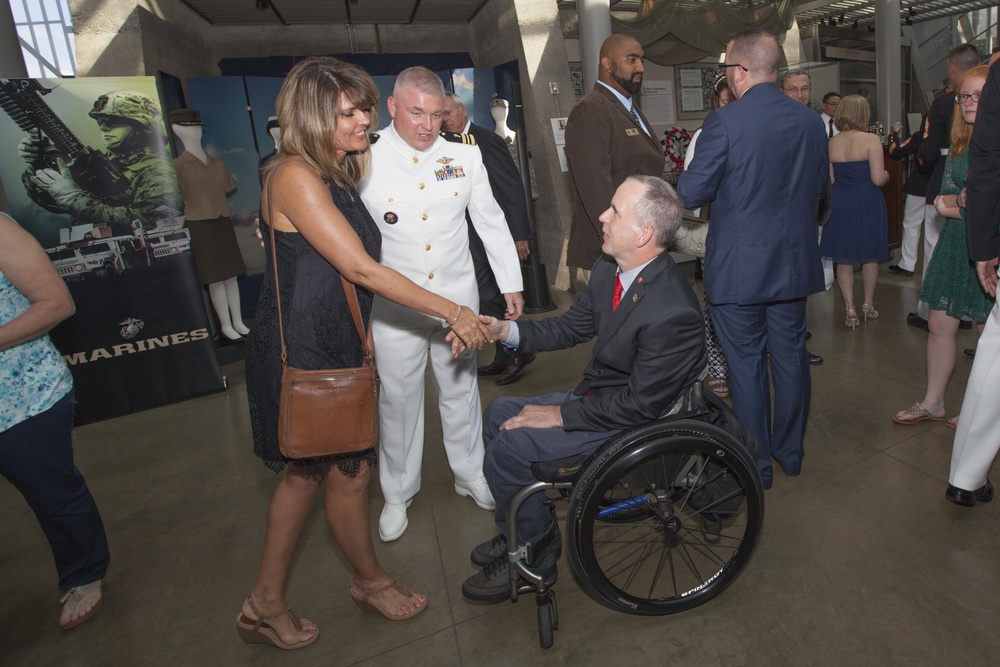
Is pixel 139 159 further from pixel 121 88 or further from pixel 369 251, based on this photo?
pixel 369 251

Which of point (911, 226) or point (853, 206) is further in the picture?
point (911, 226)

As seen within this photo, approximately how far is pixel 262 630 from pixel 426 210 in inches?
55.0

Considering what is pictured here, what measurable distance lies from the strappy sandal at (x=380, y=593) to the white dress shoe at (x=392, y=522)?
1.19ft

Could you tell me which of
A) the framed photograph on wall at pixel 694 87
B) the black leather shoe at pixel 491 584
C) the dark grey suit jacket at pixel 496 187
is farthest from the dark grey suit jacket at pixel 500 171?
the framed photograph on wall at pixel 694 87

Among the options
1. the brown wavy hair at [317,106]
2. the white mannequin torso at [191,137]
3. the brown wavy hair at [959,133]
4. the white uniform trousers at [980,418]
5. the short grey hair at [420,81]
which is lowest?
the white uniform trousers at [980,418]

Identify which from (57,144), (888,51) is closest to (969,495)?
(57,144)

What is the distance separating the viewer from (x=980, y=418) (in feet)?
6.50

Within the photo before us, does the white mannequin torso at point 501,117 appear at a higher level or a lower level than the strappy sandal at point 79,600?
higher

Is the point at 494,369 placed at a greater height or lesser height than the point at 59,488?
lesser

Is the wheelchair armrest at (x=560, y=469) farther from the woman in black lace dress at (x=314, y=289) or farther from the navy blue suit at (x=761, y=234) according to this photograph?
the navy blue suit at (x=761, y=234)

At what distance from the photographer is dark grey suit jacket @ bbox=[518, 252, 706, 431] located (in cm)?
160

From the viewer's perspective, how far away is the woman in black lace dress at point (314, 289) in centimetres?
149

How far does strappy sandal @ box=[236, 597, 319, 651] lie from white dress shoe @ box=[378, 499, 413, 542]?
519 mm

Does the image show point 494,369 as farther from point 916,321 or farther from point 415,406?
point 916,321
